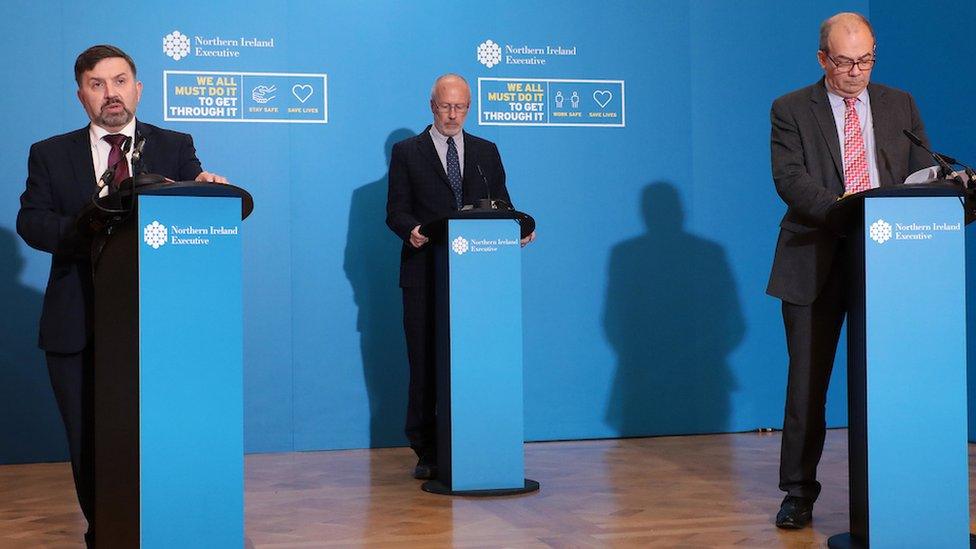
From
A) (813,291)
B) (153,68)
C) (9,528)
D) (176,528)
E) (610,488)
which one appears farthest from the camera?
(153,68)

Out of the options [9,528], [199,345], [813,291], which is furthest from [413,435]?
[199,345]

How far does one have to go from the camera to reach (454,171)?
5.14 m

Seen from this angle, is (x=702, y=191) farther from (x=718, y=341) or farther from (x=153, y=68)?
(x=153, y=68)

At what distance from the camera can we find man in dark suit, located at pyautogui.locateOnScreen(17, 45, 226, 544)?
10.1 feet

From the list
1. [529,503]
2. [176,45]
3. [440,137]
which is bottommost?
[529,503]

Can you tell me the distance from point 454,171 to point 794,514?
2.28 metres

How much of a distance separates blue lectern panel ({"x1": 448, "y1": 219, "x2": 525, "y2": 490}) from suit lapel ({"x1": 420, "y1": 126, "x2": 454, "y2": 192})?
63 cm

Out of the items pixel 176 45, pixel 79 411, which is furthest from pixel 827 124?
pixel 176 45

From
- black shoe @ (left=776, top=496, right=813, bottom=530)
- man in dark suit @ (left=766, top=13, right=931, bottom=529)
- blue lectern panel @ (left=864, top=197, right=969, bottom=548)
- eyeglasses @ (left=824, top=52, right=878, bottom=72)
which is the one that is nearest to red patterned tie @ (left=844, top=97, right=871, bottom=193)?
man in dark suit @ (left=766, top=13, right=931, bottom=529)

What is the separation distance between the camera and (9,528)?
4020 mm

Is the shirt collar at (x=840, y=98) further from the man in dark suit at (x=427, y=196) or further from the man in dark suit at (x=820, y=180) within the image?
the man in dark suit at (x=427, y=196)

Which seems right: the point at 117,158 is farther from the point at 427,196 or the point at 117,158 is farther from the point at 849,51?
the point at 849,51

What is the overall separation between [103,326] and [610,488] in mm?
2570

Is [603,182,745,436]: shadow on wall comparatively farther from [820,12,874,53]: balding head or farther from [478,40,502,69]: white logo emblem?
[820,12,874,53]: balding head
